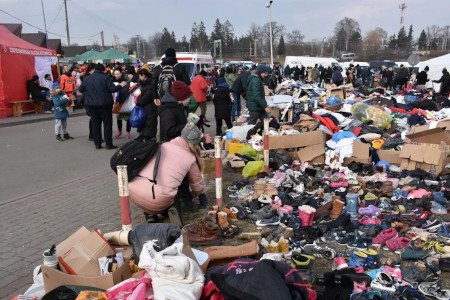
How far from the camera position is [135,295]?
9.43ft

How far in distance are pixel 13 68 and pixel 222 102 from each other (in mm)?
9815

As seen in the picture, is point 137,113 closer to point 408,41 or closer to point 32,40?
point 32,40

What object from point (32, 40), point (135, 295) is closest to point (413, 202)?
point (135, 295)

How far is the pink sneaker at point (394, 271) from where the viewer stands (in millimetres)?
4250

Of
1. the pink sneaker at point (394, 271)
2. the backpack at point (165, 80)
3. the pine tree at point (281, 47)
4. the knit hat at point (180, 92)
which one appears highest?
the pine tree at point (281, 47)

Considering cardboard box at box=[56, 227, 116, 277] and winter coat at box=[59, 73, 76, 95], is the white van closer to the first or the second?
winter coat at box=[59, 73, 76, 95]

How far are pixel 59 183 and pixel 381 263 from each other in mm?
5792

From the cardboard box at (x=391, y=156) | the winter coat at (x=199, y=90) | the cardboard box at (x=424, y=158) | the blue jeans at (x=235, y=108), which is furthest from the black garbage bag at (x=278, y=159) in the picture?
the blue jeans at (x=235, y=108)

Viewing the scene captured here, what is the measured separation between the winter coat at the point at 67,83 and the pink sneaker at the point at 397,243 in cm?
1679

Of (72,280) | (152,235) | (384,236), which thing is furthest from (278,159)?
(72,280)

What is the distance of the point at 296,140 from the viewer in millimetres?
8703

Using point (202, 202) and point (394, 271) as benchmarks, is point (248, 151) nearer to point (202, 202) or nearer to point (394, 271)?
point (202, 202)

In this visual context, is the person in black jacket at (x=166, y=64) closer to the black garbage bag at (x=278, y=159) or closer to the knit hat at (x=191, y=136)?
the black garbage bag at (x=278, y=159)

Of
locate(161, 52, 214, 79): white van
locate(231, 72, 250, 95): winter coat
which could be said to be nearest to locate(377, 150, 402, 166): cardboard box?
locate(231, 72, 250, 95): winter coat
